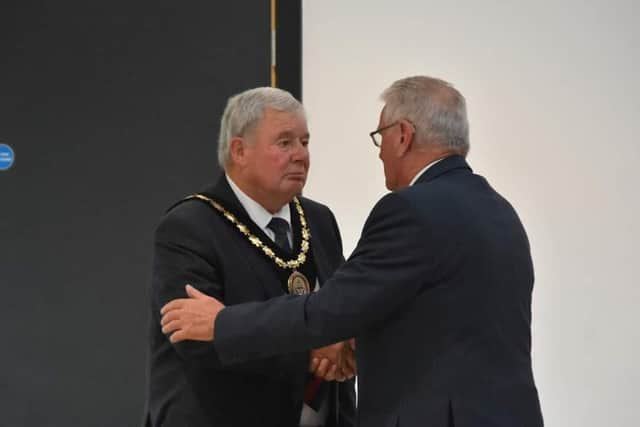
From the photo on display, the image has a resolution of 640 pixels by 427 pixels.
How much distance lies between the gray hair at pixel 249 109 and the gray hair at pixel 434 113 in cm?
39

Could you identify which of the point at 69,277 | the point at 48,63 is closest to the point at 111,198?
the point at 69,277

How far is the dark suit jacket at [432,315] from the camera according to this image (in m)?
1.69

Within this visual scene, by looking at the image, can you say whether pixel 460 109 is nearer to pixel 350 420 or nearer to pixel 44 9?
pixel 350 420

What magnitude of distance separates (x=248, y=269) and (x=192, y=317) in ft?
0.79

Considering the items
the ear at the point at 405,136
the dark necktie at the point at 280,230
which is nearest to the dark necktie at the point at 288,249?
the dark necktie at the point at 280,230

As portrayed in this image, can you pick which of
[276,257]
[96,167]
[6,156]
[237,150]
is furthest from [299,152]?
[6,156]

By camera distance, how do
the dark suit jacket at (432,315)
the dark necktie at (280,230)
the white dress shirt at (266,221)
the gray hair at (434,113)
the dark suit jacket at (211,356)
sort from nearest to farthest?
the dark suit jacket at (432,315), the gray hair at (434,113), the dark suit jacket at (211,356), the white dress shirt at (266,221), the dark necktie at (280,230)

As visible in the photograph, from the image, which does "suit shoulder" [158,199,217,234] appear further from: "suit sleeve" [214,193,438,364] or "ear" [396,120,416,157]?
"ear" [396,120,416,157]

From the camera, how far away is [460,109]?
6.20 ft

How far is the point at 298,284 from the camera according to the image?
2.18 meters

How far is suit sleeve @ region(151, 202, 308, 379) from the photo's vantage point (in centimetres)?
196

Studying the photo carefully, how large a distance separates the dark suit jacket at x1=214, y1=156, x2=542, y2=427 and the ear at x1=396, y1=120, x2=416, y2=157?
0.37 feet

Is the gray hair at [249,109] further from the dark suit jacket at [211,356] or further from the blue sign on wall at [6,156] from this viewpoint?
the blue sign on wall at [6,156]

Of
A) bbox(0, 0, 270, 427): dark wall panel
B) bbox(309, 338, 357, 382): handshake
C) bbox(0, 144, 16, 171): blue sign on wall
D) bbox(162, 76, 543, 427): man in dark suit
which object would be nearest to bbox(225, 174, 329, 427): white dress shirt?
bbox(309, 338, 357, 382): handshake
